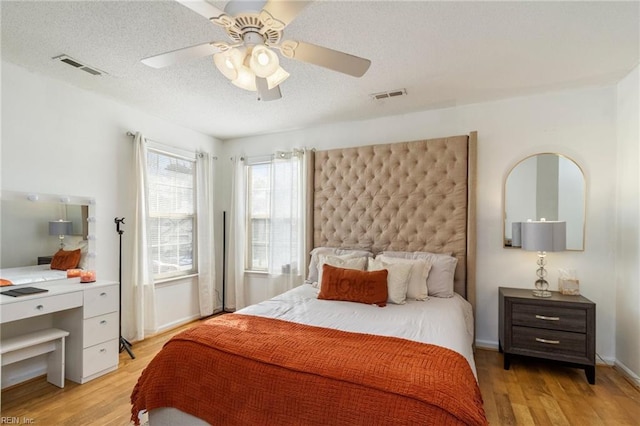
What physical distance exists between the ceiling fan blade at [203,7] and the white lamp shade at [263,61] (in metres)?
0.22

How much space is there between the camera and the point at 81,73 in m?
2.71

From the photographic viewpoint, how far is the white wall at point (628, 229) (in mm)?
A: 2621

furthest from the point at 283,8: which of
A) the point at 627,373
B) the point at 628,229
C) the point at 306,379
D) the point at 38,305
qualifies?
the point at 627,373

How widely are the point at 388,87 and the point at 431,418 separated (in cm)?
263

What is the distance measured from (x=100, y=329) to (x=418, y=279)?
2821mm

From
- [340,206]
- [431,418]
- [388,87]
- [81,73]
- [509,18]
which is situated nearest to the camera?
[431,418]

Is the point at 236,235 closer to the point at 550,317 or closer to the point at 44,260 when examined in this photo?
the point at 44,260

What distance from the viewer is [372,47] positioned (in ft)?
7.50

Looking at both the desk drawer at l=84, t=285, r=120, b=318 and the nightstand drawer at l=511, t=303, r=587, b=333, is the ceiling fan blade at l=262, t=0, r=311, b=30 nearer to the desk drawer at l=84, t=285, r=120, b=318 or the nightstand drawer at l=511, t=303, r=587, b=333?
the desk drawer at l=84, t=285, r=120, b=318

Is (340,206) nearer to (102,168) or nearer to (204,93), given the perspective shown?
(204,93)

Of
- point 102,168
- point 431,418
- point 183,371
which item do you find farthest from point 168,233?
point 431,418

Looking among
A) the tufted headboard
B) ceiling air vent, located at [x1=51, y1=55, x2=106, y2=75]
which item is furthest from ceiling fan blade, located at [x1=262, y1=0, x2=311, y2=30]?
the tufted headboard

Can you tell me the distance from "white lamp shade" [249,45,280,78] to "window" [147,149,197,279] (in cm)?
267

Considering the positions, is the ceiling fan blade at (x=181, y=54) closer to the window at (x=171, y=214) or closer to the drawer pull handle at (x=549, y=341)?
the window at (x=171, y=214)
